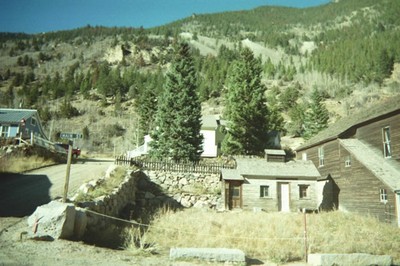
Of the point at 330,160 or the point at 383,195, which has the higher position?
the point at 330,160

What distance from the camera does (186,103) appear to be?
34.3 m

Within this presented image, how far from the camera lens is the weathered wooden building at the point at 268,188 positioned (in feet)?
89.0

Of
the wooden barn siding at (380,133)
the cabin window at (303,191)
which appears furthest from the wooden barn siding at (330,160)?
the wooden barn siding at (380,133)

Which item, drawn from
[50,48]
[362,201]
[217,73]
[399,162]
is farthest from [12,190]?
→ [50,48]

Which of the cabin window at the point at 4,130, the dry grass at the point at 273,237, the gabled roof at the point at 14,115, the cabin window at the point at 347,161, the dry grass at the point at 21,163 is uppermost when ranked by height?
the gabled roof at the point at 14,115

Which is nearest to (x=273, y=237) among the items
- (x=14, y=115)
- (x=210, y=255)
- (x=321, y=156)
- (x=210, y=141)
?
(x=210, y=255)

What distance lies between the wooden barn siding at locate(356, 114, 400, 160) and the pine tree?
16.2m

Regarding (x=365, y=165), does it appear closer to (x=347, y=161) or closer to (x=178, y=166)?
(x=347, y=161)

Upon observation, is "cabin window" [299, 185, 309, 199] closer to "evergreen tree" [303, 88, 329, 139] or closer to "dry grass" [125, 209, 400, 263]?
"dry grass" [125, 209, 400, 263]

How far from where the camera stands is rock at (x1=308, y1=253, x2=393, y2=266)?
923 centimetres

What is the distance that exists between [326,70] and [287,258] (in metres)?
142

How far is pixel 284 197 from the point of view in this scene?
27797 millimetres

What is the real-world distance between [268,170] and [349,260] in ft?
63.1

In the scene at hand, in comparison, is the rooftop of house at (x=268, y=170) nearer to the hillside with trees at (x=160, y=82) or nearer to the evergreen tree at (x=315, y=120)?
the hillside with trees at (x=160, y=82)
